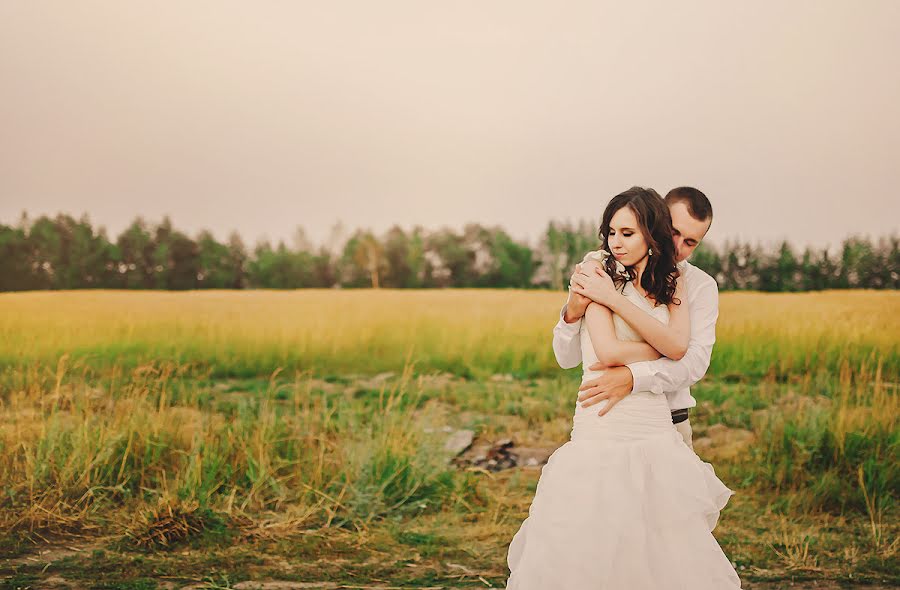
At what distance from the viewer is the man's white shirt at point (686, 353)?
215 centimetres

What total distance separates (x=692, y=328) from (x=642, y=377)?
0.26m

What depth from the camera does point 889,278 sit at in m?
7.91

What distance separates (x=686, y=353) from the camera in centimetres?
221

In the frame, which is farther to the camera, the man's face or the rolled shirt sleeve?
the man's face

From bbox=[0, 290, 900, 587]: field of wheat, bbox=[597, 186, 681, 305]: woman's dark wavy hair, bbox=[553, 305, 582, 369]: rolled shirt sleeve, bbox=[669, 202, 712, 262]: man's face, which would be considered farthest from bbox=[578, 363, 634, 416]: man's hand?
bbox=[0, 290, 900, 587]: field of wheat

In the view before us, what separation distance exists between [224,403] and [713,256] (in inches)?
195

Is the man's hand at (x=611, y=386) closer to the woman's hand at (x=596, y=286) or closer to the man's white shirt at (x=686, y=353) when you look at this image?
the man's white shirt at (x=686, y=353)

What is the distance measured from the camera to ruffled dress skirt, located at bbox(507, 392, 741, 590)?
6.87 ft

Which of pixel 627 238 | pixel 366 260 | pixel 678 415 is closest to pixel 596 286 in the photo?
pixel 627 238

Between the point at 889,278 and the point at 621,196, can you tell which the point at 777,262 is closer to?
the point at 889,278

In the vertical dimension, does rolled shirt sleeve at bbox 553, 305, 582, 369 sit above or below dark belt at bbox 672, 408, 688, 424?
above

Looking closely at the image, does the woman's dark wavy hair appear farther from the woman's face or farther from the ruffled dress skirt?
the ruffled dress skirt

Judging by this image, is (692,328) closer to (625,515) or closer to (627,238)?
(627,238)

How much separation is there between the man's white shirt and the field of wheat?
5.00 ft
